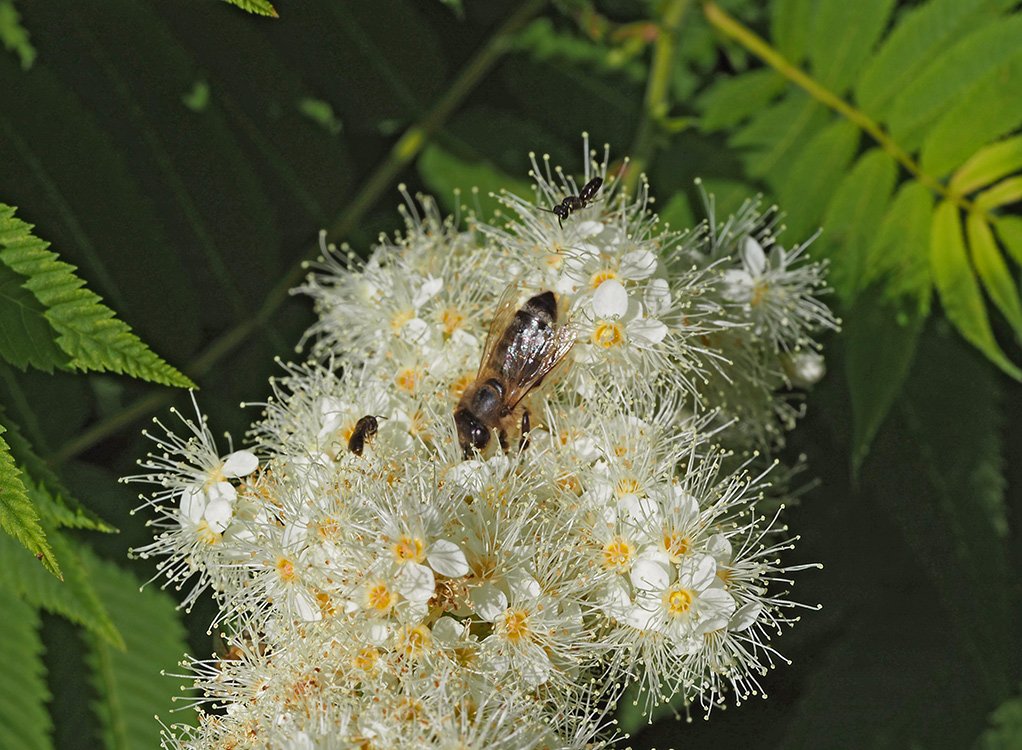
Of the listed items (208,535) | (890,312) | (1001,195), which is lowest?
(208,535)

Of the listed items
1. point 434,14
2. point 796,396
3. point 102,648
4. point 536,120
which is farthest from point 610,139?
point 102,648

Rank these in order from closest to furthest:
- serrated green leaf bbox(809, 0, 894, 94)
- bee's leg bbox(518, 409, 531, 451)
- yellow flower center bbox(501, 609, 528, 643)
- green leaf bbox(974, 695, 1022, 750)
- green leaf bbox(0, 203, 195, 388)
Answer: green leaf bbox(0, 203, 195, 388) → yellow flower center bbox(501, 609, 528, 643) → bee's leg bbox(518, 409, 531, 451) → serrated green leaf bbox(809, 0, 894, 94) → green leaf bbox(974, 695, 1022, 750)

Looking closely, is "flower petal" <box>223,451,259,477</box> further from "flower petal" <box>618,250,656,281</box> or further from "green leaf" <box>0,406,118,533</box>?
"flower petal" <box>618,250,656,281</box>

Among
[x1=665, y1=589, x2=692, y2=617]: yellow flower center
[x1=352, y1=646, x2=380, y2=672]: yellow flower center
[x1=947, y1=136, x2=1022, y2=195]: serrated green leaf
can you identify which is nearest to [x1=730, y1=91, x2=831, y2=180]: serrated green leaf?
[x1=947, y1=136, x2=1022, y2=195]: serrated green leaf

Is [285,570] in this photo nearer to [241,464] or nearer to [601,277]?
[241,464]

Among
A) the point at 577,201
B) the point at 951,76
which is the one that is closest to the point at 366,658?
the point at 577,201

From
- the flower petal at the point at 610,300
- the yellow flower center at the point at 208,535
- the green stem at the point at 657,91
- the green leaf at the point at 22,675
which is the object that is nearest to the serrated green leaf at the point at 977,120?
the green stem at the point at 657,91

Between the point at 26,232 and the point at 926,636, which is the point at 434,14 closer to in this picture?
the point at 26,232
